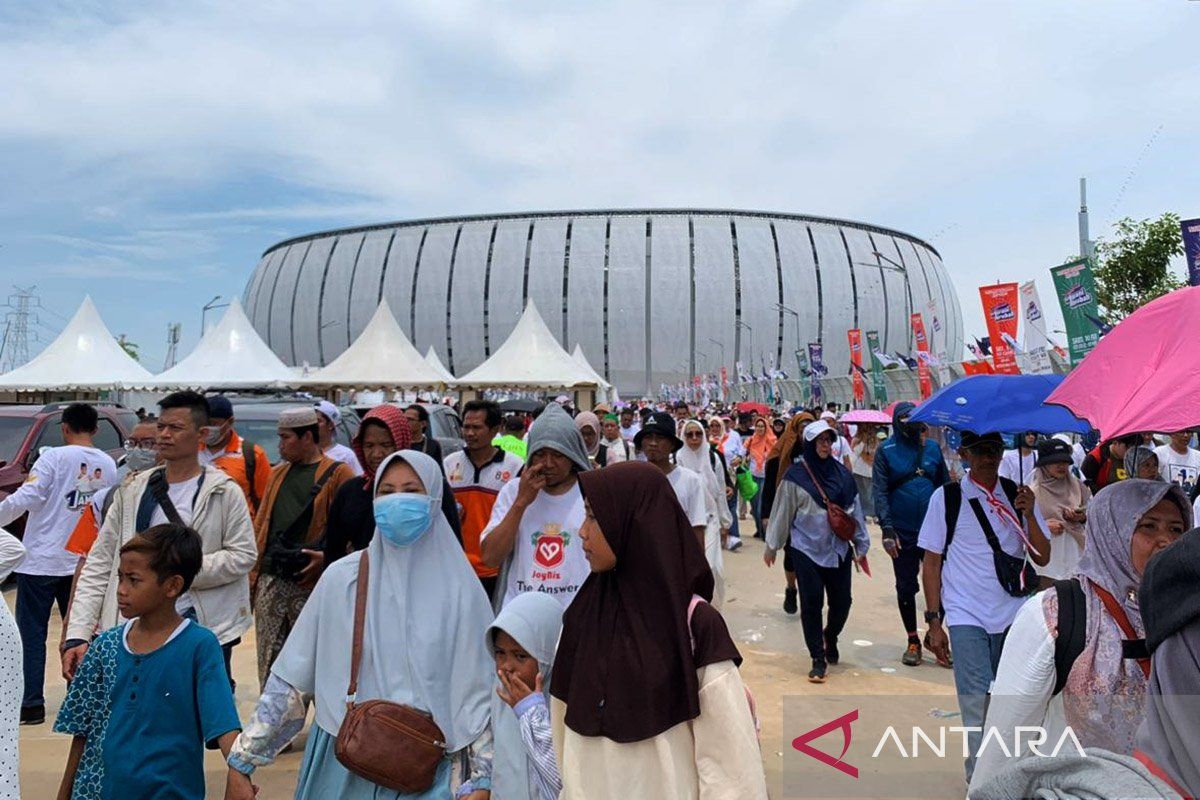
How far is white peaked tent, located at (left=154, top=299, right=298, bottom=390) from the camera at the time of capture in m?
21.0

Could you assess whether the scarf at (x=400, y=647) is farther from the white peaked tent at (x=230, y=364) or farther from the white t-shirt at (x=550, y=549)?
the white peaked tent at (x=230, y=364)

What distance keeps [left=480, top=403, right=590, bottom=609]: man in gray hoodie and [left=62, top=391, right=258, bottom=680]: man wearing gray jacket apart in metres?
1.16

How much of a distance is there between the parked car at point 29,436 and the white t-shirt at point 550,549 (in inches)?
266

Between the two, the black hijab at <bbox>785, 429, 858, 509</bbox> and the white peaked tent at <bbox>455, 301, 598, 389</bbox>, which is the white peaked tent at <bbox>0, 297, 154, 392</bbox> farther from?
the black hijab at <bbox>785, 429, 858, 509</bbox>

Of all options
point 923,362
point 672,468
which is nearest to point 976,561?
point 672,468

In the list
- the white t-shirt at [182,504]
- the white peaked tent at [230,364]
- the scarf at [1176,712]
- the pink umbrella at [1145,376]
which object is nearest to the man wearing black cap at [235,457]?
the white t-shirt at [182,504]

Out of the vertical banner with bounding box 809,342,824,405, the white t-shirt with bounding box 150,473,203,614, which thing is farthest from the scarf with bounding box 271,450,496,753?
the vertical banner with bounding box 809,342,824,405

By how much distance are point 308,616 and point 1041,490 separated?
439cm

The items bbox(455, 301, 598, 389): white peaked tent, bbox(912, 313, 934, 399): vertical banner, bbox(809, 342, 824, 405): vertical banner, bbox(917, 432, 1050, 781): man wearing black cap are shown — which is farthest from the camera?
bbox(809, 342, 824, 405): vertical banner

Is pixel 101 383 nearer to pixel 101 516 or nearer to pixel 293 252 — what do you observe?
pixel 101 516

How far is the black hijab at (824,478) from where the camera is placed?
689 cm

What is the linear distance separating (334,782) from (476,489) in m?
2.55

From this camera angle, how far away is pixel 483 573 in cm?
477

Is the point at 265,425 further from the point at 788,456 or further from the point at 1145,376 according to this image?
the point at 1145,376
